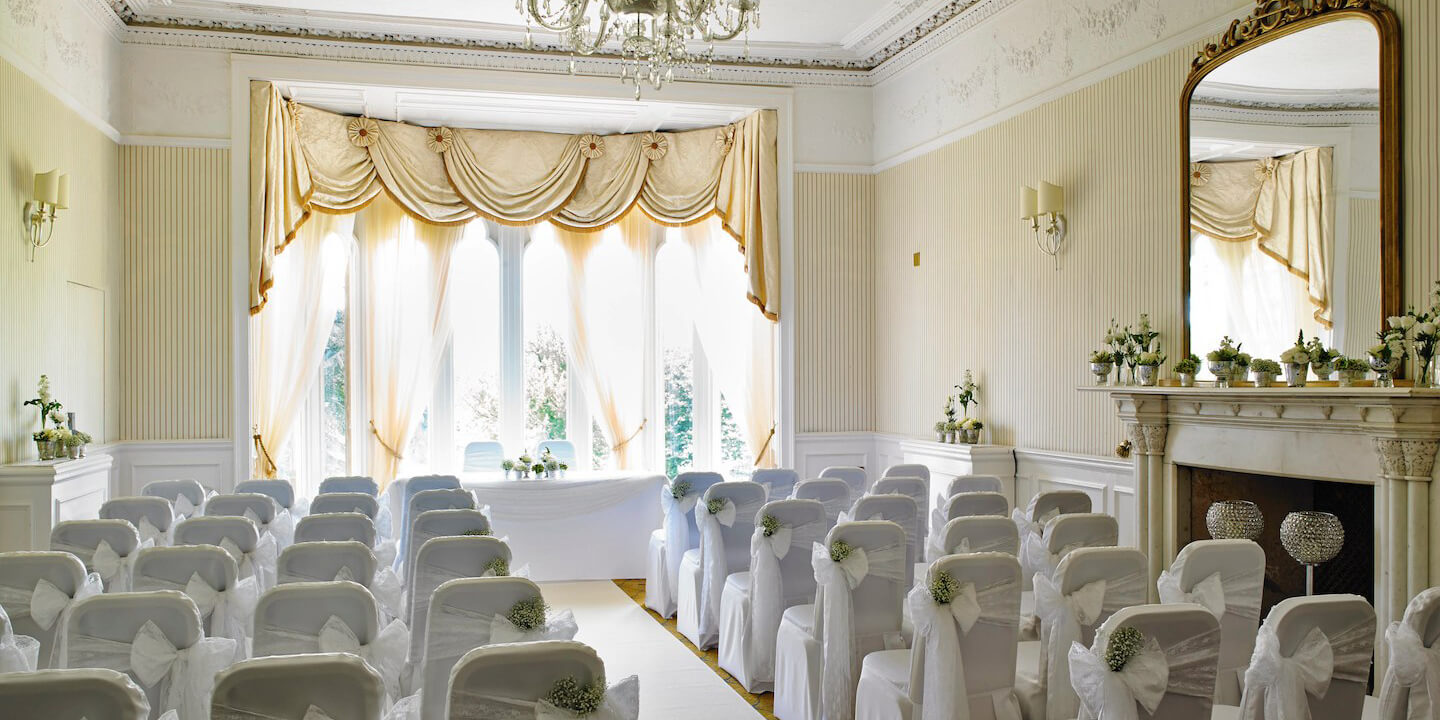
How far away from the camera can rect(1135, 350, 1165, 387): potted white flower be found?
5664 mm

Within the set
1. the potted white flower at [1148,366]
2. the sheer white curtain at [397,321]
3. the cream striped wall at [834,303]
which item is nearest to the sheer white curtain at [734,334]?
the cream striped wall at [834,303]

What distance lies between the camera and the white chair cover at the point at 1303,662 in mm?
2721

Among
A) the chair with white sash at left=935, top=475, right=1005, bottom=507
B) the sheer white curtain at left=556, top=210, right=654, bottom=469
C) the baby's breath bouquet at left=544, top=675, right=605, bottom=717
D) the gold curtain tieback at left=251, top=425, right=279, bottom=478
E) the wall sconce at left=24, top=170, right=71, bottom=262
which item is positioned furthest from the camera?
the sheer white curtain at left=556, top=210, right=654, bottom=469

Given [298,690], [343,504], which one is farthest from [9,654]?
[343,504]

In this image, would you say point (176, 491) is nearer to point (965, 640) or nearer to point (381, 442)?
point (381, 442)

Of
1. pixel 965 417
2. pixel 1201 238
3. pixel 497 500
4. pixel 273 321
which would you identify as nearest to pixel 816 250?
pixel 965 417

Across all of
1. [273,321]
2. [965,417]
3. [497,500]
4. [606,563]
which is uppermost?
[273,321]

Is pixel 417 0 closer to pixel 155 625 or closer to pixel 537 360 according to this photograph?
pixel 537 360

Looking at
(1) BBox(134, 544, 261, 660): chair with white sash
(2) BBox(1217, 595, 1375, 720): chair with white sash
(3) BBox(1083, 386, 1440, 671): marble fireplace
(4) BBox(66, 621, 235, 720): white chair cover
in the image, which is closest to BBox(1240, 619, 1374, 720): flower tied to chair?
(2) BBox(1217, 595, 1375, 720): chair with white sash

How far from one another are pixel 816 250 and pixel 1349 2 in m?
5.08

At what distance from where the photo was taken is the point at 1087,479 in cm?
660

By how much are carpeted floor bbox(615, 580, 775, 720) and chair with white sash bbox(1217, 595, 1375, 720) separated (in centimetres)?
259

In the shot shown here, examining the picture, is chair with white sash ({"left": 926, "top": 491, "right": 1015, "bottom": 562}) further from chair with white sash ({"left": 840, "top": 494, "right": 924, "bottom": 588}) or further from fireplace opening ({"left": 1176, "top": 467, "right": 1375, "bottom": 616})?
fireplace opening ({"left": 1176, "top": 467, "right": 1375, "bottom": 616})

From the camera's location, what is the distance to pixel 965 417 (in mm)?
7992
